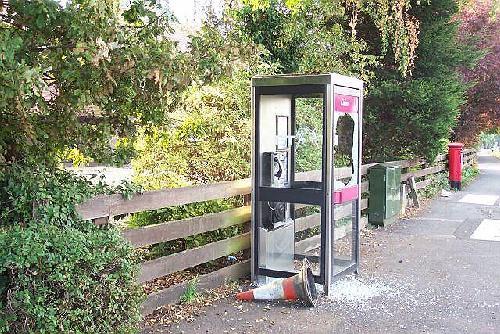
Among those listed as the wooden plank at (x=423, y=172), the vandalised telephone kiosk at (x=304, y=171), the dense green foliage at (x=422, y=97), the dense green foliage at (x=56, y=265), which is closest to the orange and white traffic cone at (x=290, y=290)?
the vandalised telephone kiosk at (x=304, y=171)

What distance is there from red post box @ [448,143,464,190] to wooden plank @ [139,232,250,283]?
11.0 meters

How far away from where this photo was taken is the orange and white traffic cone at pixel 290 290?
5609 mm

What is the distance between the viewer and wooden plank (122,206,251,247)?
197 inches

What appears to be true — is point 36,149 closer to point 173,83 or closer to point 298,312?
point 173,83

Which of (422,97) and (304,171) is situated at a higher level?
(422,97)

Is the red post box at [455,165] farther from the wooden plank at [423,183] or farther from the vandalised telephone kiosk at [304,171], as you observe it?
the vandalised telephone kiosk at [304,171]

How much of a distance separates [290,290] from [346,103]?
2.06m

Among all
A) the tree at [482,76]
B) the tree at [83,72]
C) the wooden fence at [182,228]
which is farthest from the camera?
the tree at [482,76]

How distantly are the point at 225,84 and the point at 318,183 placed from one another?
1.86 m

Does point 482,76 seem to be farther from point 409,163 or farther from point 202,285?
point 202,285

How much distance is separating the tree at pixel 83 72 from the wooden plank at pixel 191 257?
4.58 feet

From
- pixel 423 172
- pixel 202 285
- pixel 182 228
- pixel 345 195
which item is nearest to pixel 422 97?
pixel 423 172

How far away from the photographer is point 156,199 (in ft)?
16.9

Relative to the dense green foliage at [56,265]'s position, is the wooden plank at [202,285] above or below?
below
